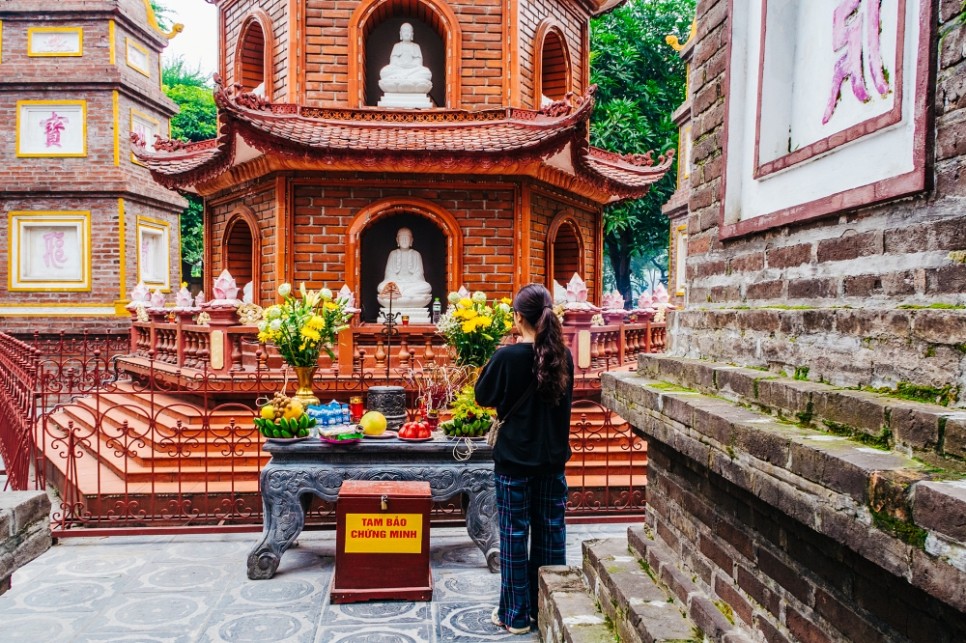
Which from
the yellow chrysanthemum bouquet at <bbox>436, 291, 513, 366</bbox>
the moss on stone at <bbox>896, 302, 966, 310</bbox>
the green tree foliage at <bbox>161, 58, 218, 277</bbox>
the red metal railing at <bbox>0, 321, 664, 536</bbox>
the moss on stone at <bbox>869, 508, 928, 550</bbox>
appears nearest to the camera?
the moss on stone at <bbox>869, 508, 928, 550</bbox>

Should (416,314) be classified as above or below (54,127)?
below

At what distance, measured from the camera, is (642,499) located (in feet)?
23.3

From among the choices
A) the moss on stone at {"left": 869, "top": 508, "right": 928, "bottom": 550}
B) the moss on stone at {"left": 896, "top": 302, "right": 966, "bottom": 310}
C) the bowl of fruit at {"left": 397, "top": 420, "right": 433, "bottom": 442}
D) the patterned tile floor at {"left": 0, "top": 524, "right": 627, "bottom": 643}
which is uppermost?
the moss on stone at {"left": 896, "top": 302, "right": 966, "bottom": 310}

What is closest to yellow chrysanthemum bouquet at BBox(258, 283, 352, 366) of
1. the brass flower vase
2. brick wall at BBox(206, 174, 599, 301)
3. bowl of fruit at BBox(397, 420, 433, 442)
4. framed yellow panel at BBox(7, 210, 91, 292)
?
the brass flower vase

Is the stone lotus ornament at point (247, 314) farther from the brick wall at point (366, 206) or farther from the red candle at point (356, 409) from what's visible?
the red candle at point (356, 409)

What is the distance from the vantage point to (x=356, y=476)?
5.16 metres

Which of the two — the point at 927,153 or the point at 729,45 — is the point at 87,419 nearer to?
the point at 729,45

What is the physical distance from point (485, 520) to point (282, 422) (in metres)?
1.68

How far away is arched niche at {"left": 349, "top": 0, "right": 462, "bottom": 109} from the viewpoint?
36.7 ft

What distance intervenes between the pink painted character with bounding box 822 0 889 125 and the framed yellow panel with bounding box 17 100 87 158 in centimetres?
1798

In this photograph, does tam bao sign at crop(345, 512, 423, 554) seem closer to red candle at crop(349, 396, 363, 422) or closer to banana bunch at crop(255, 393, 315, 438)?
banana bunch at crop(255, 393, 315, 438)

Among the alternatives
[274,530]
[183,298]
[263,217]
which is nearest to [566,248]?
[263,217]

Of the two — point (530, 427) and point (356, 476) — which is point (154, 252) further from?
point (530, 427)

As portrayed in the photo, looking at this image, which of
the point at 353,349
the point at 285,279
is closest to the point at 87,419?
the point at 285,279
